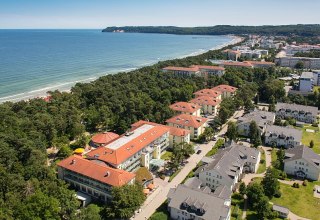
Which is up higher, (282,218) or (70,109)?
(70,109)

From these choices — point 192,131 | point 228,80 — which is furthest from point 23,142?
point 228,80

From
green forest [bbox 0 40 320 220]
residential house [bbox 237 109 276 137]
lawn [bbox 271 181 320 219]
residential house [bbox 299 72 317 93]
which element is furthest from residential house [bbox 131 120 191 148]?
residential house [bbox 299 72 317 93]

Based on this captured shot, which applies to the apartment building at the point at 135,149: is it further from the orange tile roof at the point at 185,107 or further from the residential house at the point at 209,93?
the residential house at the point at 209,93

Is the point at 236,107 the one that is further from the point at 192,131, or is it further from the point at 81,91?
the point at 81,91

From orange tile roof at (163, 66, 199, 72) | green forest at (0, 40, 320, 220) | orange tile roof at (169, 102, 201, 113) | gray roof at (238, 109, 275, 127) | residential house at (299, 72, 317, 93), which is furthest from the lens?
orange tile roof at (163, 66, 199, 72)

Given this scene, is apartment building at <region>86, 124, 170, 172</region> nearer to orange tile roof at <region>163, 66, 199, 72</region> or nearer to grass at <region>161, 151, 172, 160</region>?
grass at <region>161, 151, 172, 160</region>

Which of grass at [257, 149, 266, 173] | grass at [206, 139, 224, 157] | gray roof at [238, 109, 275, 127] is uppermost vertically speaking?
gray roof at [238, 109, 275, 127]

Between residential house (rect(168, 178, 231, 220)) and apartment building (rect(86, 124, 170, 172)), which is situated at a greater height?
apartment building (rect(86, 124, 170, 172))
